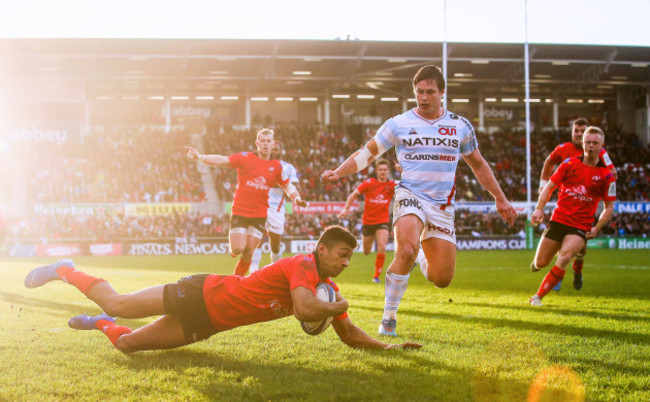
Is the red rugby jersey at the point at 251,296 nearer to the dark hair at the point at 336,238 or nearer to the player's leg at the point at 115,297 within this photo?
the dark hair at the point at 336,238

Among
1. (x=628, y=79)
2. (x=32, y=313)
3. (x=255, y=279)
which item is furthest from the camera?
(x=628, y=79)

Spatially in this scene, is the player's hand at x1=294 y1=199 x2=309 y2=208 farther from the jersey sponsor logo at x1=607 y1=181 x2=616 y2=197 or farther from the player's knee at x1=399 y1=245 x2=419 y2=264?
the jersey sponsor logo at x1=607 y1=181 x2=616 y2=197

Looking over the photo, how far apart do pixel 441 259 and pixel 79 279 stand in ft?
11.8

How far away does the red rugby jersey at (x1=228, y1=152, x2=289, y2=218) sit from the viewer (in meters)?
9.70

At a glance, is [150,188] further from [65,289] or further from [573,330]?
[573,330]

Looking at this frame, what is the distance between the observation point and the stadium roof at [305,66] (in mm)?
38906

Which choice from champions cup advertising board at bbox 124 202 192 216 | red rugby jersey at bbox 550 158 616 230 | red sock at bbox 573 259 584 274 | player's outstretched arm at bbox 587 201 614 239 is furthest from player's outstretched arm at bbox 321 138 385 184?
champions cup advertising board at bbox 124 202 192 216

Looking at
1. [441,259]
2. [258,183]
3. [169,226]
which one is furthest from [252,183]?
[169,226]

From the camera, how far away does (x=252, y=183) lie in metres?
9.75

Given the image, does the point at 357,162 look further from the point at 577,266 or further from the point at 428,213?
the point at 577,266

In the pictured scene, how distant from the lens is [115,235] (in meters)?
30.8

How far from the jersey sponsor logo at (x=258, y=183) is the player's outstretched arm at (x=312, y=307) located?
17.7ft

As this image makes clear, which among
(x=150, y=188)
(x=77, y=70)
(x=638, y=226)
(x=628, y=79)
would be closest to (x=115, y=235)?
(x=150, y=188)

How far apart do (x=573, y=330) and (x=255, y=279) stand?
3.85 meters
